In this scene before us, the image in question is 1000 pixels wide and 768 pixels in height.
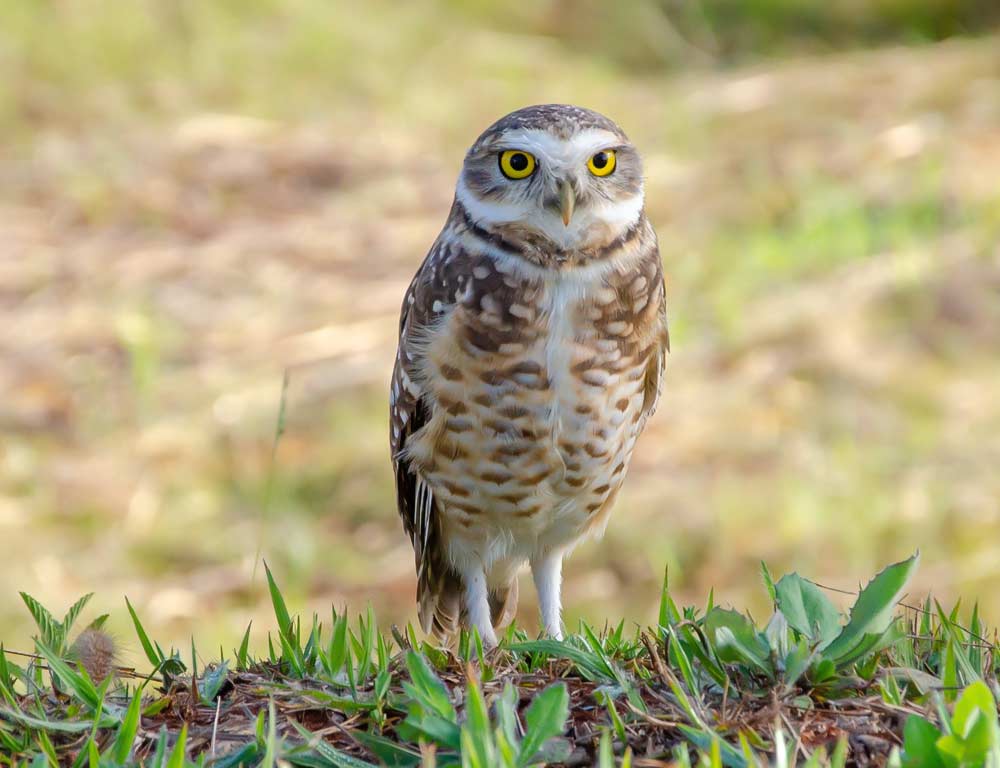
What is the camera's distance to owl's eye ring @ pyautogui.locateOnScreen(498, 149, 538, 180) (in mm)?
3508

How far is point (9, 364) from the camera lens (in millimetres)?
8008

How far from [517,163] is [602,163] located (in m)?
0.22

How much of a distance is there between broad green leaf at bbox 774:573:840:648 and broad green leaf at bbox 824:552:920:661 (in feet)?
0.13

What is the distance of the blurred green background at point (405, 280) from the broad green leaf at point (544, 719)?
392 centimetres

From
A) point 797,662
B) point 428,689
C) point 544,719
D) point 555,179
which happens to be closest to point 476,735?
point 544,719

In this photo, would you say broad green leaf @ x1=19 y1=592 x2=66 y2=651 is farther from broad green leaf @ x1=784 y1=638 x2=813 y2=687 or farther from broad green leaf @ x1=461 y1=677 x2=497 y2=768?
broad green leaf @ x1=784 y1=638 x2=813 y2=687

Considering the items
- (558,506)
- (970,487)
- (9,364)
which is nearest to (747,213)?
(970,487)

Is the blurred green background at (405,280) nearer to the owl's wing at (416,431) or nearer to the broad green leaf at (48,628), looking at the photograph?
the owl's wing at (416,431)

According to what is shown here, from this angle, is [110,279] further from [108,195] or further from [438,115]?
[438,115]

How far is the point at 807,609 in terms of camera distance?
8.52ft

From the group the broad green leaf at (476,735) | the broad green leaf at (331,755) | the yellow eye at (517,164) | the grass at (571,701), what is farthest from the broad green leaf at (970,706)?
the yellow eye at (517,164)

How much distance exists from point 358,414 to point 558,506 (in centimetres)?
358

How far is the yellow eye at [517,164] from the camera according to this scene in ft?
11.5

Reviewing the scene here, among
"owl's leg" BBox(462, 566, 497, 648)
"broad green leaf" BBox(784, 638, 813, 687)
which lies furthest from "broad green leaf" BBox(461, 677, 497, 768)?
"owl's leg" BBox(462, 566, 497, 648)
